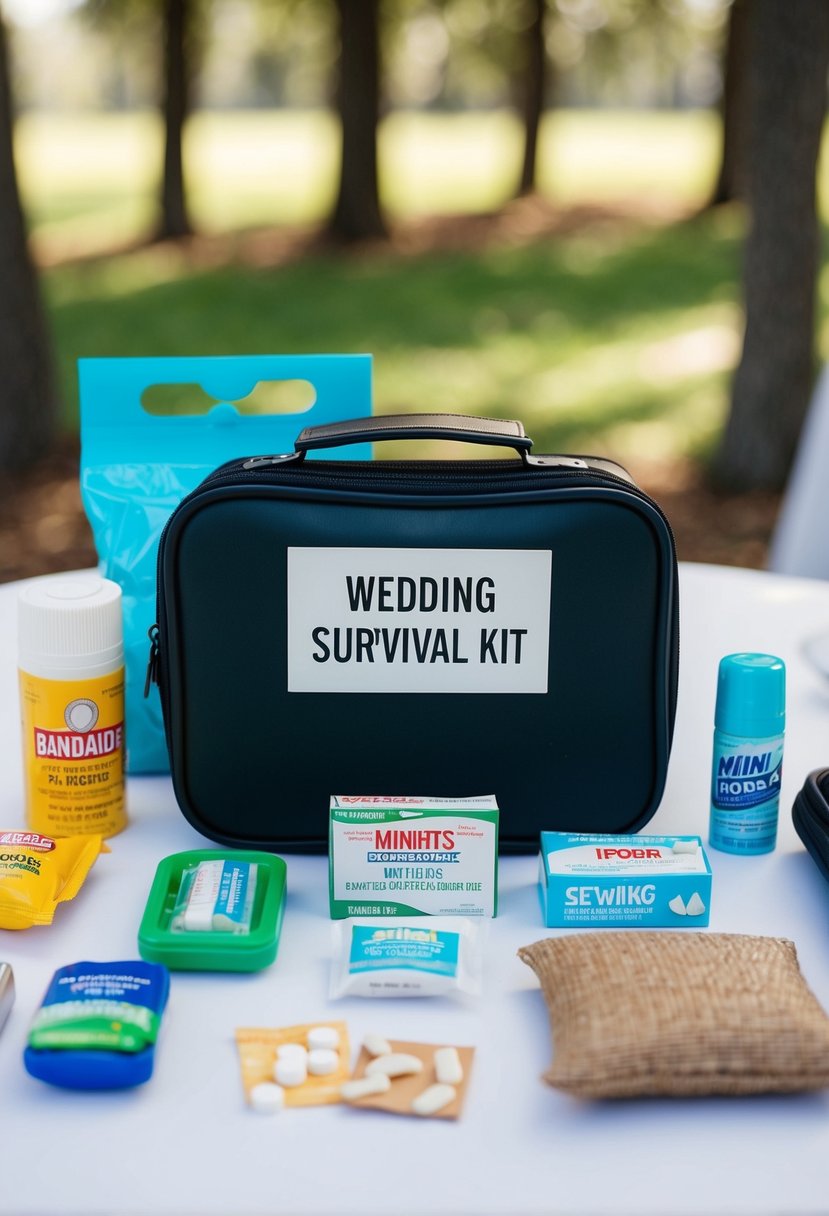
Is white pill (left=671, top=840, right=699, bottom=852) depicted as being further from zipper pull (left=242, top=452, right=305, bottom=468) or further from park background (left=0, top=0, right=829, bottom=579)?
park background (left=0, top=0, right=829, bottom=579)

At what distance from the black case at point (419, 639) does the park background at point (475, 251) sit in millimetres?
2786

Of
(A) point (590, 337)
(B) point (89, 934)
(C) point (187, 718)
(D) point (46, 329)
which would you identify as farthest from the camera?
(A) point (590, 337)

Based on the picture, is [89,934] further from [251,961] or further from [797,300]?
[797,300]

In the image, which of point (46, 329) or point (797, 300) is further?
point (46, 329)

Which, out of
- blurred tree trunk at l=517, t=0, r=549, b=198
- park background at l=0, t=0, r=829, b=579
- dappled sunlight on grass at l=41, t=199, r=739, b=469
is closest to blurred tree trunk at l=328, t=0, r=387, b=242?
park background at l=0, t=0, r=829, b=579

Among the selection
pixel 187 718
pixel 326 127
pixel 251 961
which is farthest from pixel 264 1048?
pixel 326 127

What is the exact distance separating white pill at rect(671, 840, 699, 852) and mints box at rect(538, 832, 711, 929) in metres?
0.01

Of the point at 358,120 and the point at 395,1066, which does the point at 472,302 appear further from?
the point at 395,1066

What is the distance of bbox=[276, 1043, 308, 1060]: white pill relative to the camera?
0.70m

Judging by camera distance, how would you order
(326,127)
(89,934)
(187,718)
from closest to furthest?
(89,934)
(187,718)
(326,127)

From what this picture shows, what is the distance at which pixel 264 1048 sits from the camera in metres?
0.71

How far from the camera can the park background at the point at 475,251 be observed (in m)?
3.73

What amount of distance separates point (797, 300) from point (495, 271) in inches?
170

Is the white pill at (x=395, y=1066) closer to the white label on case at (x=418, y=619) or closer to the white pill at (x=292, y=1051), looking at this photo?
the white pill at (x=292, y=1051)
